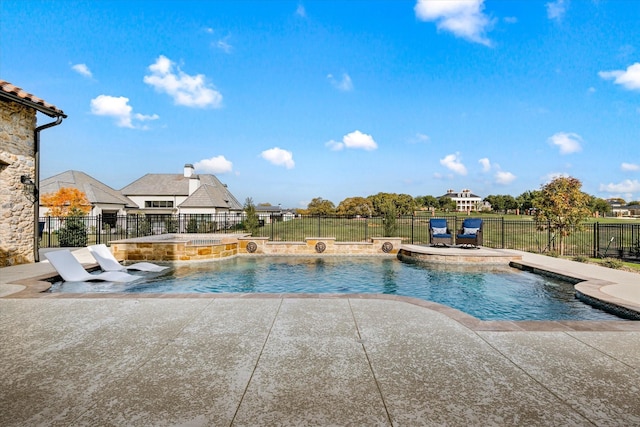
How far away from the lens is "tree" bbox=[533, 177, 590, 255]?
14711 millimetres

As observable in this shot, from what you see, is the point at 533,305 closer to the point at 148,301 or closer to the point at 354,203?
the point at 148,301

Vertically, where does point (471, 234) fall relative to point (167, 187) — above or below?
below

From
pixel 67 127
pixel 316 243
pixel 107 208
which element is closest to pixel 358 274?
pixel 316 243

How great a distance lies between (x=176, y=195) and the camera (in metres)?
38.3

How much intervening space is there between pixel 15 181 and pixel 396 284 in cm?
1112

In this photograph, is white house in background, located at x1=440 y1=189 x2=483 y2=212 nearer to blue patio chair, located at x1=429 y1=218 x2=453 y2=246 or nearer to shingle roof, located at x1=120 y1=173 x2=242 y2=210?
shingle roof, located at x1=120 y1=173 x2=242 y2=210

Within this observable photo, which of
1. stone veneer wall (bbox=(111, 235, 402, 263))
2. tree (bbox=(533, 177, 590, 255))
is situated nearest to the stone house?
stone veneer wall (bbox=(111, 235, 402, 263))

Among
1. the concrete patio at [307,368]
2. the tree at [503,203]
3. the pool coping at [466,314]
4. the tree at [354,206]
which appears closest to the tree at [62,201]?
the pool coping at [466,314]

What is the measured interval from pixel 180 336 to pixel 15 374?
142 cm

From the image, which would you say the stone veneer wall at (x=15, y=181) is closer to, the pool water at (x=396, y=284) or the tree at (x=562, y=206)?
the pool water at (x=396, y=284)

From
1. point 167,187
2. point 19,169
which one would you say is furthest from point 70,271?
point 167,187

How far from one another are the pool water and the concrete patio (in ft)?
6.23

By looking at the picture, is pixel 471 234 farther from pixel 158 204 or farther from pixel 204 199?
pixel 158 204

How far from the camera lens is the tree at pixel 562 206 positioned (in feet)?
48.3
